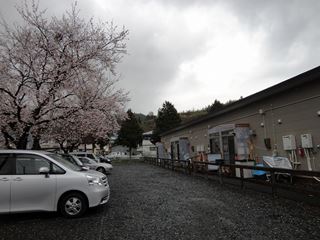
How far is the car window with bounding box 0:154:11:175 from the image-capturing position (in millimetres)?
6344

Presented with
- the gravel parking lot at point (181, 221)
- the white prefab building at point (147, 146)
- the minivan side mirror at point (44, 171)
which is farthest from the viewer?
the white prefab building at point (147, 146)

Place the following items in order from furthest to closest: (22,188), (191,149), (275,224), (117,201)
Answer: (191,149), (117,201), (22,188), (275,224)

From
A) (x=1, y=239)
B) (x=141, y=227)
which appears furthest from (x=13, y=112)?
(x=141, y=227)

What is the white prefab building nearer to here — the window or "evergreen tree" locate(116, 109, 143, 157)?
"evergreen tree" locate(116, 109, 143, 157)

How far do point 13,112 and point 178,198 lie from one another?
665cm

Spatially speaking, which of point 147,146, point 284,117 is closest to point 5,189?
point 284,117

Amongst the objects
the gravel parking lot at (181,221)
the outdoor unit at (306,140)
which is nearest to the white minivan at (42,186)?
the gravel parking lot at (181,221)

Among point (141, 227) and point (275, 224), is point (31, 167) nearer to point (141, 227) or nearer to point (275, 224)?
point (141, 227)

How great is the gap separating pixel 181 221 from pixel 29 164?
3757 millimetres

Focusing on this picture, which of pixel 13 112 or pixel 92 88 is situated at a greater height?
pixel 92 88

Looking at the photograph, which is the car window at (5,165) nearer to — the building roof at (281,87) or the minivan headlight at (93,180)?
the minivan headlight at (93,180)

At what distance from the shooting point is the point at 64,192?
254 inches

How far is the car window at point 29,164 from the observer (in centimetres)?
643

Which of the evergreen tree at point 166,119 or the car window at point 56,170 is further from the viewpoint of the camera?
the evergreen tree at point 166,119
